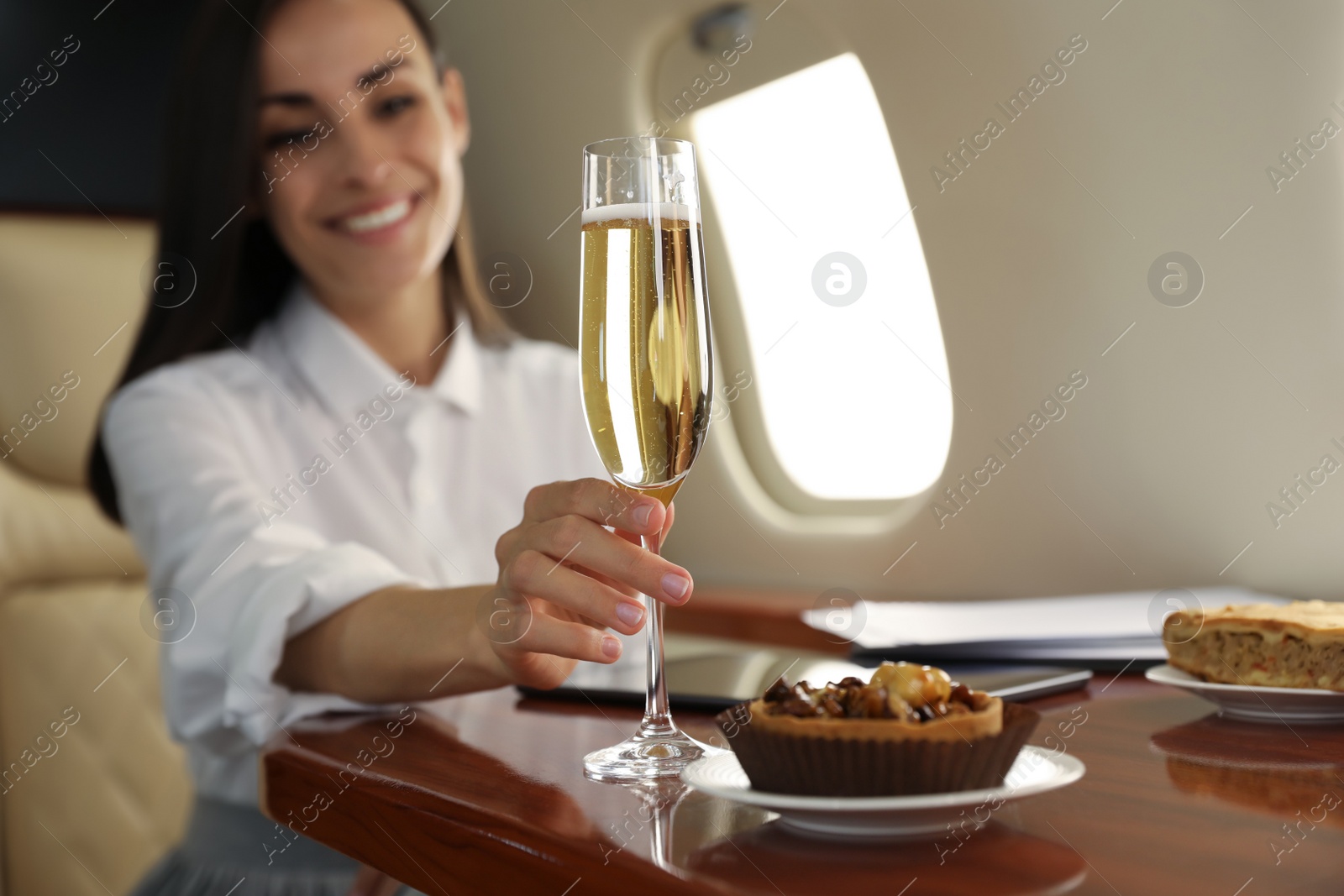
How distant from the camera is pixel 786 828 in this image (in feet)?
2.00

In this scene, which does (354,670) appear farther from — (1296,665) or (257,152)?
(257,152)

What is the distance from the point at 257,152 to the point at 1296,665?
1769 millimetres

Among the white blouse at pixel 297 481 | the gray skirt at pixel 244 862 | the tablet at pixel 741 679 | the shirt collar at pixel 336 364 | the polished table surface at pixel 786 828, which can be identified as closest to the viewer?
the polished table surface at pixel 786 828

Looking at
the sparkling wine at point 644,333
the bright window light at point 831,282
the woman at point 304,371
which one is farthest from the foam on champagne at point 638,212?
the bright window light at point 831,282

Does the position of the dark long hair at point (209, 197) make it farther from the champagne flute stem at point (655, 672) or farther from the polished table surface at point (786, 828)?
the champagne flute stem at point (655, 672)

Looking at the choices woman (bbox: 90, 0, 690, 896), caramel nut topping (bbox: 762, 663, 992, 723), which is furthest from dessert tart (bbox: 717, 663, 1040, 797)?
woman (bbox: 90, 0, 690, 896)

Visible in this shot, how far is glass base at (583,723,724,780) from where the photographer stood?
727 millimetres

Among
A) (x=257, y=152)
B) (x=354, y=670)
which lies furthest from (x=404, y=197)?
(x=354, y=670)

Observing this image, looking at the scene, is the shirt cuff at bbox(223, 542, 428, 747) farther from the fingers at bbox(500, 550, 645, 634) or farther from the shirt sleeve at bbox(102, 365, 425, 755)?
the fingers at bbox(500, 550, 645, 634)

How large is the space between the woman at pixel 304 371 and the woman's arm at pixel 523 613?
0.57ft

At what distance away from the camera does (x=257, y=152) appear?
6.49ft

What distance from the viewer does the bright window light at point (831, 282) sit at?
99.7 inches

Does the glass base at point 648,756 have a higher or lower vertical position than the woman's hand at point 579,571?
lower

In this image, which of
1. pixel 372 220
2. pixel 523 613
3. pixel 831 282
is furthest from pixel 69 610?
pixel 523 613
